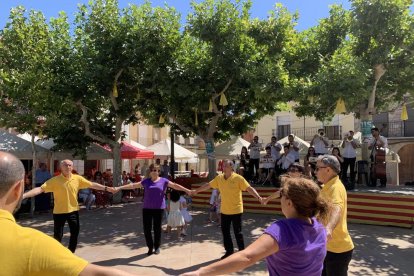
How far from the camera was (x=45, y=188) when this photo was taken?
23.0 ft

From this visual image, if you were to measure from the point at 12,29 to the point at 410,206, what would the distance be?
14514 millimetres

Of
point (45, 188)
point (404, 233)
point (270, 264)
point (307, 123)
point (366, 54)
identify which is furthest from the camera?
point (307, 123)

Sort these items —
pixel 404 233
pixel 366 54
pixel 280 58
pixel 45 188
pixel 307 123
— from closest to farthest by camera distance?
pixel 45 188 < pixel 404 233 < pixel 366 54 < pixel 280 58 < pixel 307 123

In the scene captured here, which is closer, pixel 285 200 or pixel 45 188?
pixel 285 200

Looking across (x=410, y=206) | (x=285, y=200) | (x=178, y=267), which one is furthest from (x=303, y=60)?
(x=285, y=200)

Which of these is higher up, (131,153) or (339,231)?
(131,153)

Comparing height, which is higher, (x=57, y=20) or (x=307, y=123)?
(x=57, y=20)

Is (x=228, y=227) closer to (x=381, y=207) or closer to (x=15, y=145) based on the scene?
(x=381, y=207)

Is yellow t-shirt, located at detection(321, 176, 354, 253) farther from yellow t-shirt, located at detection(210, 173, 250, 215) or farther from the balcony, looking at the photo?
the balcony

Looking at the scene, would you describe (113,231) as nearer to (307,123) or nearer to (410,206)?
(410,206)

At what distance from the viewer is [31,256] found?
67.3 inches

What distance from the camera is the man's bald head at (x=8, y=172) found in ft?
6.09

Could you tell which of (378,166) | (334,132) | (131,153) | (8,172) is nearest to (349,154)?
(378,166)

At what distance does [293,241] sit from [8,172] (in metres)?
1.64
